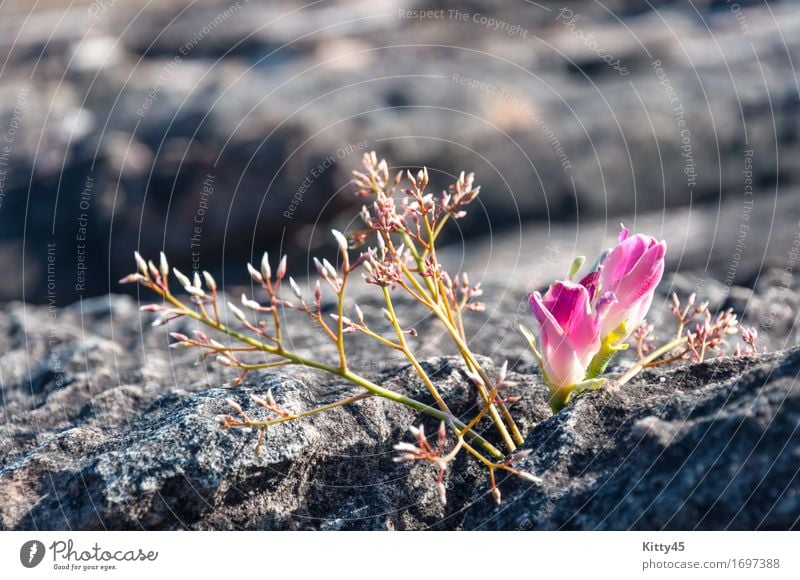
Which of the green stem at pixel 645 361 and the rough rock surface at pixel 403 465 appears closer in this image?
the rough rock surface at pixel 403 465

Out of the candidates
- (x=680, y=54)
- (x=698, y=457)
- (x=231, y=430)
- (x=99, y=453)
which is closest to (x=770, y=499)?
(x=698, y=457)

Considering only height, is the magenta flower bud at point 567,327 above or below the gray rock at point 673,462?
above

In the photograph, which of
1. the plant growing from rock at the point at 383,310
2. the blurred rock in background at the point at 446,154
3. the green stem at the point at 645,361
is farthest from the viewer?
the blurred rock in background at the point at 446,154

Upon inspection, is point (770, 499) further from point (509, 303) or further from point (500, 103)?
point (500, 103)
